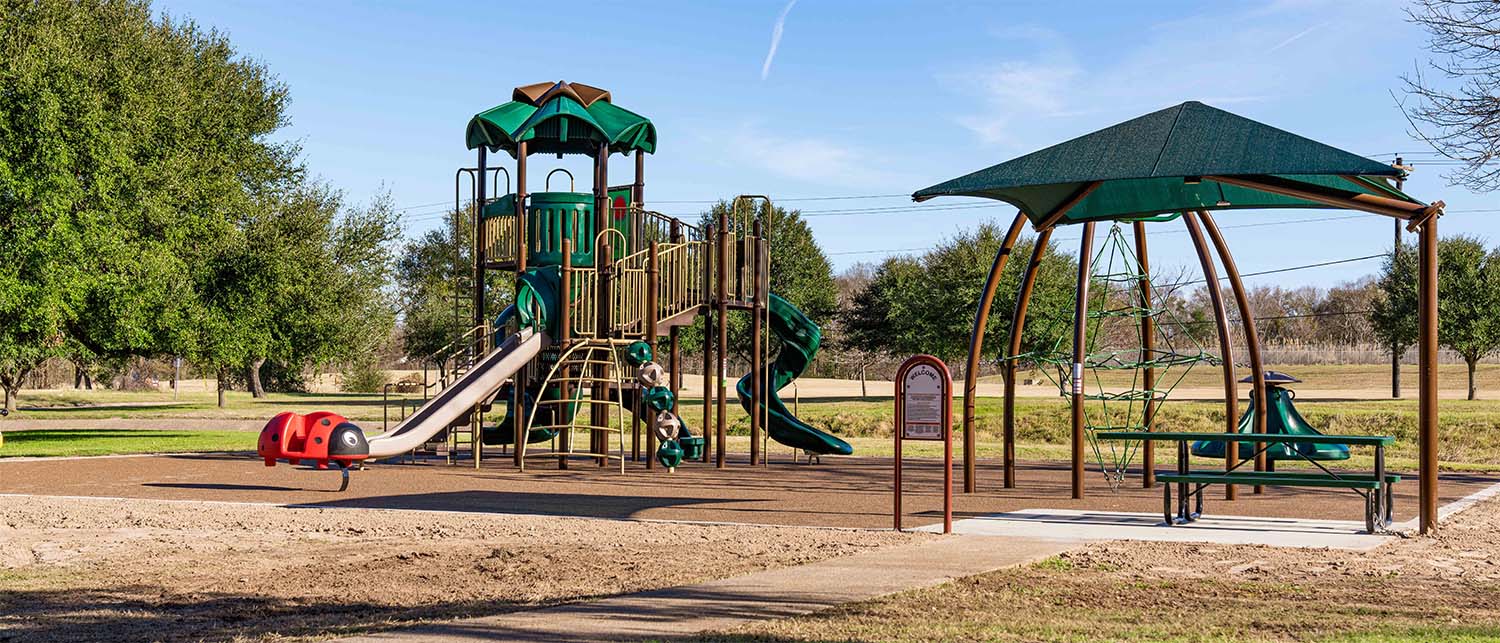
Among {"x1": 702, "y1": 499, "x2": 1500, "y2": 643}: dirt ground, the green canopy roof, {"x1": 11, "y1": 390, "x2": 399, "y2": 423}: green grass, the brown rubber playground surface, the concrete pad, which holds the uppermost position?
the green canopy roof

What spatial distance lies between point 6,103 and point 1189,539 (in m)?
25.0

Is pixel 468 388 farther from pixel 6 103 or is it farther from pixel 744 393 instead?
pixel 6 103

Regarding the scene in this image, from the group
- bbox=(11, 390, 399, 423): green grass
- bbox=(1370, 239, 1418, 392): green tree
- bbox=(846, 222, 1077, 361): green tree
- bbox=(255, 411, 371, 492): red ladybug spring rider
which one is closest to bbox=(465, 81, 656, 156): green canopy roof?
bbox=(255, 411, 371, 492): red ladybug spring rider

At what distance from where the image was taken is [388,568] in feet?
33.1

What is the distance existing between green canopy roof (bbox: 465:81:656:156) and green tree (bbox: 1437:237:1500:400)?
3597 centimetres

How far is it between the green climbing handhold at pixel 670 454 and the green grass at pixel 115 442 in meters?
10.7

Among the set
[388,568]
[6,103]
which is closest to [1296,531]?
[388,568]

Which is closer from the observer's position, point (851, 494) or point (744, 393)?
point (851, 494)

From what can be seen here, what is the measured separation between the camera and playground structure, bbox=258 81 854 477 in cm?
2067

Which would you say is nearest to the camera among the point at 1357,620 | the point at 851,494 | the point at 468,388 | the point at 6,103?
the point at 1357,620

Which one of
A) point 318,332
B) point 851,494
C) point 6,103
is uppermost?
point 6,103

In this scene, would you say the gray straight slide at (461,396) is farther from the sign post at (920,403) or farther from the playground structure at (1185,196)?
the sign post at (920,403)

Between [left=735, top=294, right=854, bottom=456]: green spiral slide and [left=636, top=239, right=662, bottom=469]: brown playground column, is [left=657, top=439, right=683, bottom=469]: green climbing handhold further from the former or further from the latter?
[left=735, top=294, right=854, bottom=456]: green spiral slide

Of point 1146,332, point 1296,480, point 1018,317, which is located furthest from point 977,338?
point 1296,480
